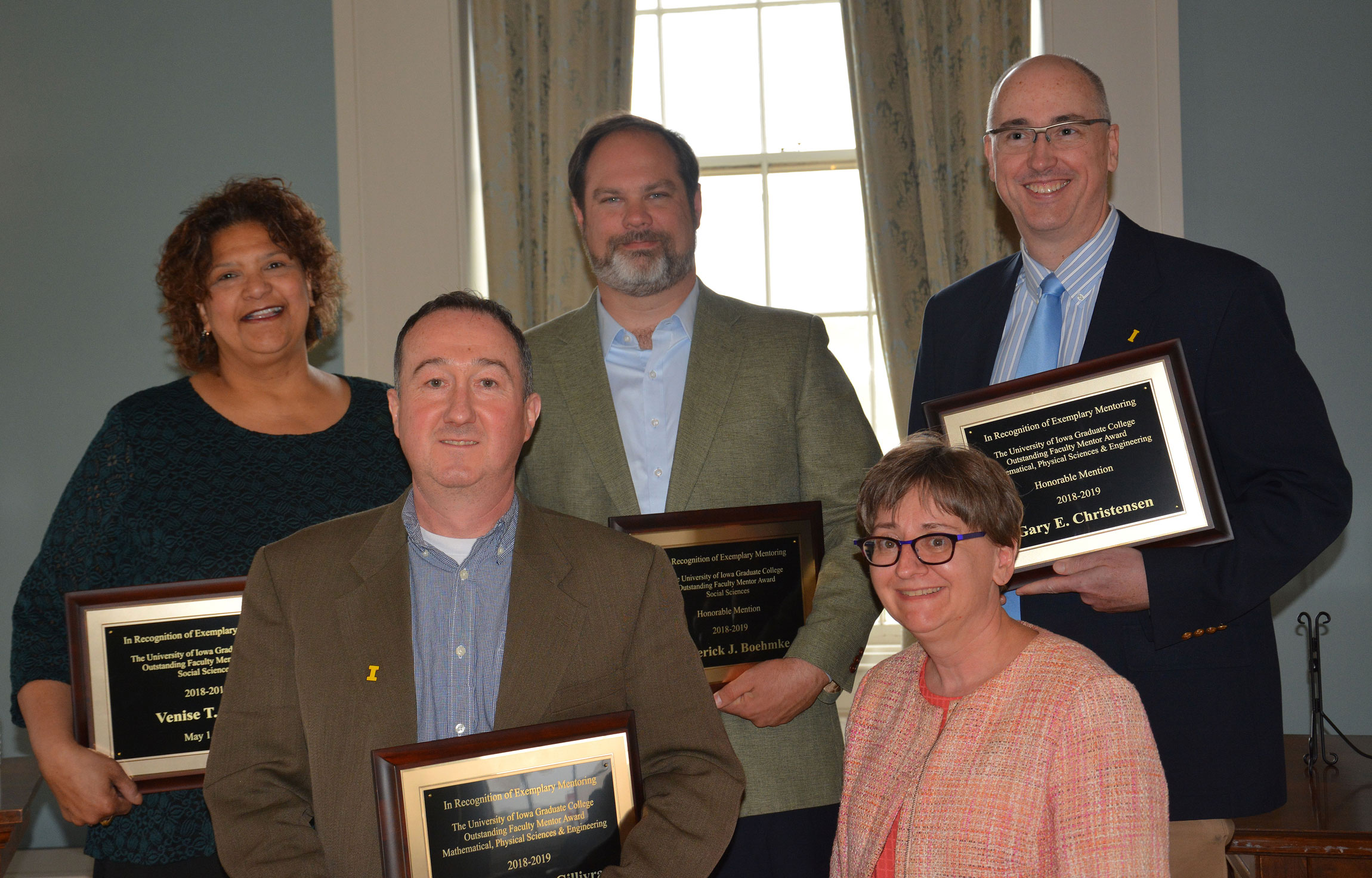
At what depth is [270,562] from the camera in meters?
1.96

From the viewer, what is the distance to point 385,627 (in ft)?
6.31

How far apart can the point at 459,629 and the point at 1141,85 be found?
11.8ft

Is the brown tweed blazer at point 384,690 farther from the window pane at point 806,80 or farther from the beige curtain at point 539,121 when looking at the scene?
A: the window pane at point 806,80

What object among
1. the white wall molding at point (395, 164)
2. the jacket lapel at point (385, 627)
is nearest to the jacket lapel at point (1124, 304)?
the jacket lapel at point (385, 627)

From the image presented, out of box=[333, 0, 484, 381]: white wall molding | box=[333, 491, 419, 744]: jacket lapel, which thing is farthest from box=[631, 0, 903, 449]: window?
box=[333, 491, 419, 744]: jacket lapel

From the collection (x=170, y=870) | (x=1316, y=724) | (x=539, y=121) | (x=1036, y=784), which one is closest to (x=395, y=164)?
(x=539, y=121)

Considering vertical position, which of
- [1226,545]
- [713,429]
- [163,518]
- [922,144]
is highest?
[922,144]

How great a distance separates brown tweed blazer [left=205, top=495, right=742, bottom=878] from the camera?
1.86 m

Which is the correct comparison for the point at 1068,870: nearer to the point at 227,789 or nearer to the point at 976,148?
the point at 227,789

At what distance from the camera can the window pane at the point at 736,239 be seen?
4812 millimetres

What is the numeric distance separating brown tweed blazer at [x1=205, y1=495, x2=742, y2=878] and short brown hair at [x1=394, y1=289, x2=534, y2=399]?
0.29 metres

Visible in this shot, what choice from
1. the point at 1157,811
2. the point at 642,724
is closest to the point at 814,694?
the point at 642,724

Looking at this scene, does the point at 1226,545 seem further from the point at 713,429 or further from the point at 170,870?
the point at 170,870

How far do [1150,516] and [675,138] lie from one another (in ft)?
4.83
